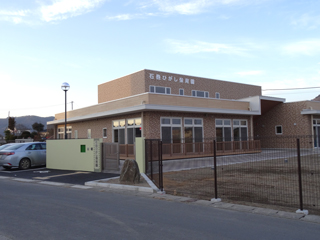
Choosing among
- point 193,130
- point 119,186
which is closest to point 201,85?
point 193,130

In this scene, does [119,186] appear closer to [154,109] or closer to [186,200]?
[186,200]

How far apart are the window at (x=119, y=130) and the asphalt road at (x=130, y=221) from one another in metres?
13.4

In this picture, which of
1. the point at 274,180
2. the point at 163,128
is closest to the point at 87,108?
the point at 163,128

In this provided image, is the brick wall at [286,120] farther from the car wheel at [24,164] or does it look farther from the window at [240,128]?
the car wheel at [24,164]

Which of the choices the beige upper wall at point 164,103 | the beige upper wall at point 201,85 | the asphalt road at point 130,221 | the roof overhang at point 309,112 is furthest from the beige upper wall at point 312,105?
the asphalt road at point 130,221

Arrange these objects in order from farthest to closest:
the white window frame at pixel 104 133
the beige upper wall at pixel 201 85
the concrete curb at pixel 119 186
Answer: the beige upper wall at pixel 201 85
the white window frame at pixel 104 133
the concrete curb at pixel 119 186

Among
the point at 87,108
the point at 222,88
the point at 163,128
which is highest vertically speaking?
the point at 222,88

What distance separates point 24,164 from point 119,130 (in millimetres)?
7464

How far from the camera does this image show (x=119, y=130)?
2272 centimetres

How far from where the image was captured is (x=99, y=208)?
7633mm

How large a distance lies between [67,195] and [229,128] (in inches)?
688

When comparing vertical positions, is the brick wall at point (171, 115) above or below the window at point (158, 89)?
below

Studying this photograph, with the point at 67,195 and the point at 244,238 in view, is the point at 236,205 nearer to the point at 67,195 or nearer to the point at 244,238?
the point at 244,238

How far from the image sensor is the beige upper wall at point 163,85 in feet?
93.1
